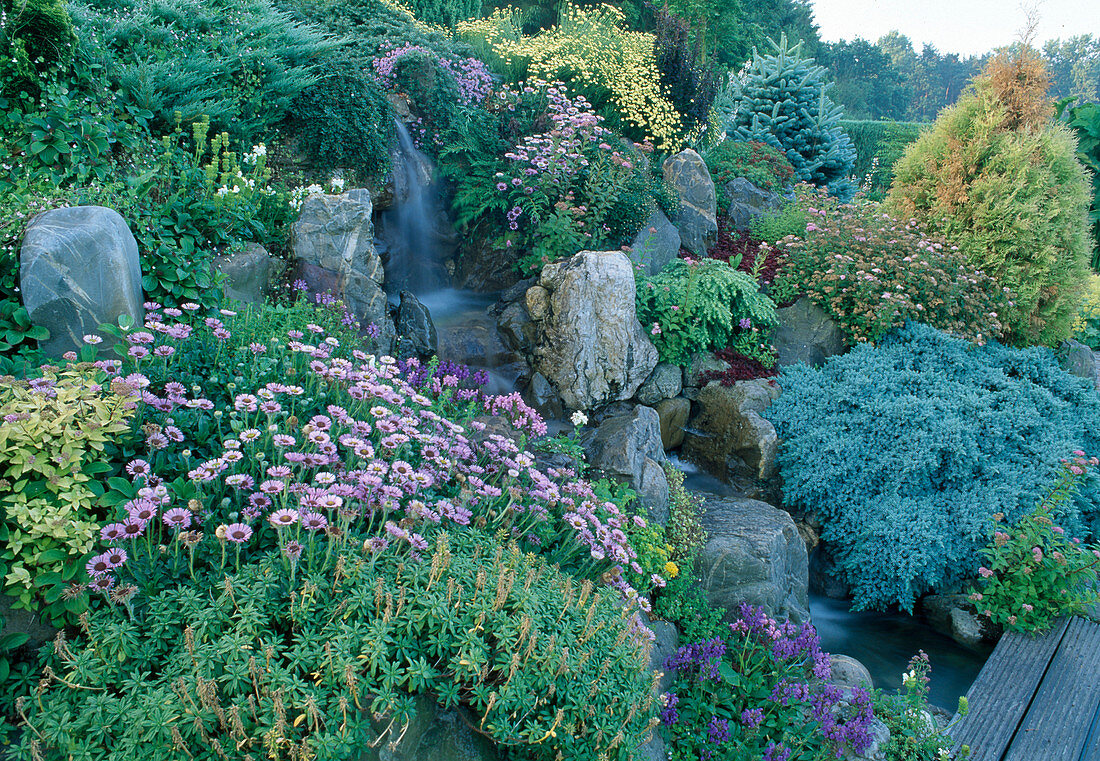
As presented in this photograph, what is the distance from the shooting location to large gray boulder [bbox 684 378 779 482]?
20.1ft

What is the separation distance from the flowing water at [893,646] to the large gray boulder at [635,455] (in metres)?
1.96

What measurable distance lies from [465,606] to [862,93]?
45.4m

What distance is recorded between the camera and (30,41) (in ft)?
15.6

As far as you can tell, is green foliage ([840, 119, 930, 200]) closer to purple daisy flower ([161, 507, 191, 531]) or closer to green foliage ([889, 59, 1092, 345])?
green foliage ([889, 59, 1092, 345])

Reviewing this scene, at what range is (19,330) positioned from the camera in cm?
343

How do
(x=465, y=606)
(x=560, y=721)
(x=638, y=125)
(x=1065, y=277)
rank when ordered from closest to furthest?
(x=560, y=721) < (x=465, y=606) < (x=1065, y=277) < (x=638, y=125)

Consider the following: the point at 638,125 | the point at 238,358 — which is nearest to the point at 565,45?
the point at 638,125

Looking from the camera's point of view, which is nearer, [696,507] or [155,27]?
[696,507]

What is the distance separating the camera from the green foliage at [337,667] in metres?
1.92

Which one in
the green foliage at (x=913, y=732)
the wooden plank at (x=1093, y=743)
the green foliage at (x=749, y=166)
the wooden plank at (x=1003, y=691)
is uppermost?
the green foliage at (x=749, y=166)


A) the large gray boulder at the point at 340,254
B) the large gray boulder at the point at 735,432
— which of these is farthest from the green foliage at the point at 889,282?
the large gray boulder at the point at 340,254

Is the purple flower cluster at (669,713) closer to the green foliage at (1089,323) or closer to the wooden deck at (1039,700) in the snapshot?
the wooden deck at (1039,700)

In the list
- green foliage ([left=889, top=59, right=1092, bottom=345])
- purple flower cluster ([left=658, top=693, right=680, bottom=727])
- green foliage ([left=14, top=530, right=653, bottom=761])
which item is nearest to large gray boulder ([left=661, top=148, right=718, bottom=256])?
green foliage ([left=889, top=59, right=1092, bottom=345])

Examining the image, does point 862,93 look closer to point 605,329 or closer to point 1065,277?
point 1065,277
